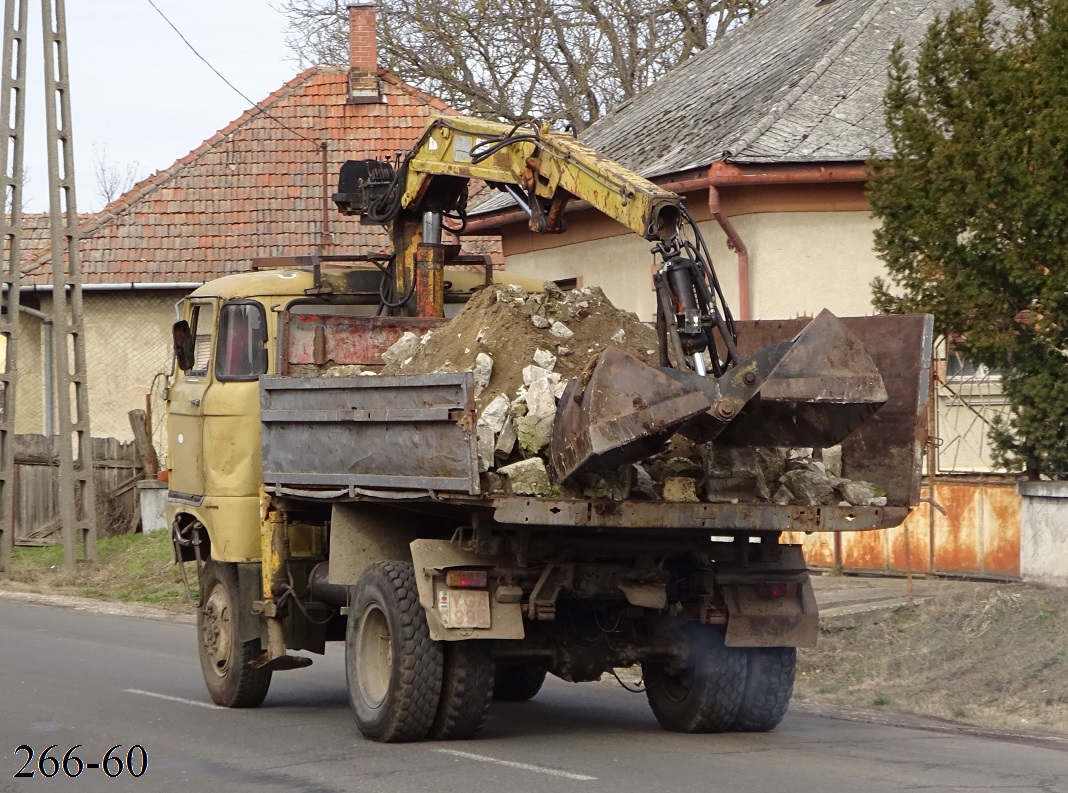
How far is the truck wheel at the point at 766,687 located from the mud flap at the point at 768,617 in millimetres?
394

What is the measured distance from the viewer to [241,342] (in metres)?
11.0

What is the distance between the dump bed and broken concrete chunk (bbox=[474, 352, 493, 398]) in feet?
1.18

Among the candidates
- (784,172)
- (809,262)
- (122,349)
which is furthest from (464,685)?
(122,349)

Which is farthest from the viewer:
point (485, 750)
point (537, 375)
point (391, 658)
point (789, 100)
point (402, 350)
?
point (789, 100)

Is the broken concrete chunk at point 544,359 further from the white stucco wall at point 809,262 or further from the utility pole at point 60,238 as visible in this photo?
the utility pole at point 60,238

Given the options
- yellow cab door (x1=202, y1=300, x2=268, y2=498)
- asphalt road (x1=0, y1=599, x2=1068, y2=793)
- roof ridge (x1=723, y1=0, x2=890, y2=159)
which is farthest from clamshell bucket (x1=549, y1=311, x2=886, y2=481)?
roof ridge (x1=723, y1=0, x2=890, y2=159)

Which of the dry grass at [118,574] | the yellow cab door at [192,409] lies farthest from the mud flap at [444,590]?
the dry grass at [118,574]

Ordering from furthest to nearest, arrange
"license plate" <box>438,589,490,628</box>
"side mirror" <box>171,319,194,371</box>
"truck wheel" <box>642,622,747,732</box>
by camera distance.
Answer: "side mirror" <box>171,319,194,371</box>
"truck wheel" <box>642,622,747,732</box>
"license plate" <box>438,589,490,628</box>

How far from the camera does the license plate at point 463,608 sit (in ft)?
27.7

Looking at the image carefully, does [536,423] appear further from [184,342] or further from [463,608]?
[184,342]

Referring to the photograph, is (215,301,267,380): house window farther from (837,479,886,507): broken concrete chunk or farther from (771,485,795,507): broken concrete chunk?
(837,479,886,507): broken concrete chunk

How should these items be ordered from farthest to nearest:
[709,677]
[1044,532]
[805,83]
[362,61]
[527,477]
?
1. [362,61]
2. [805,83]
3. [1044,532]
4. [709,677]
5. [527,477]

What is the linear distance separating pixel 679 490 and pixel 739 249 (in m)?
10.1

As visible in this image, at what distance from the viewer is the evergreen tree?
12914 millimetres
